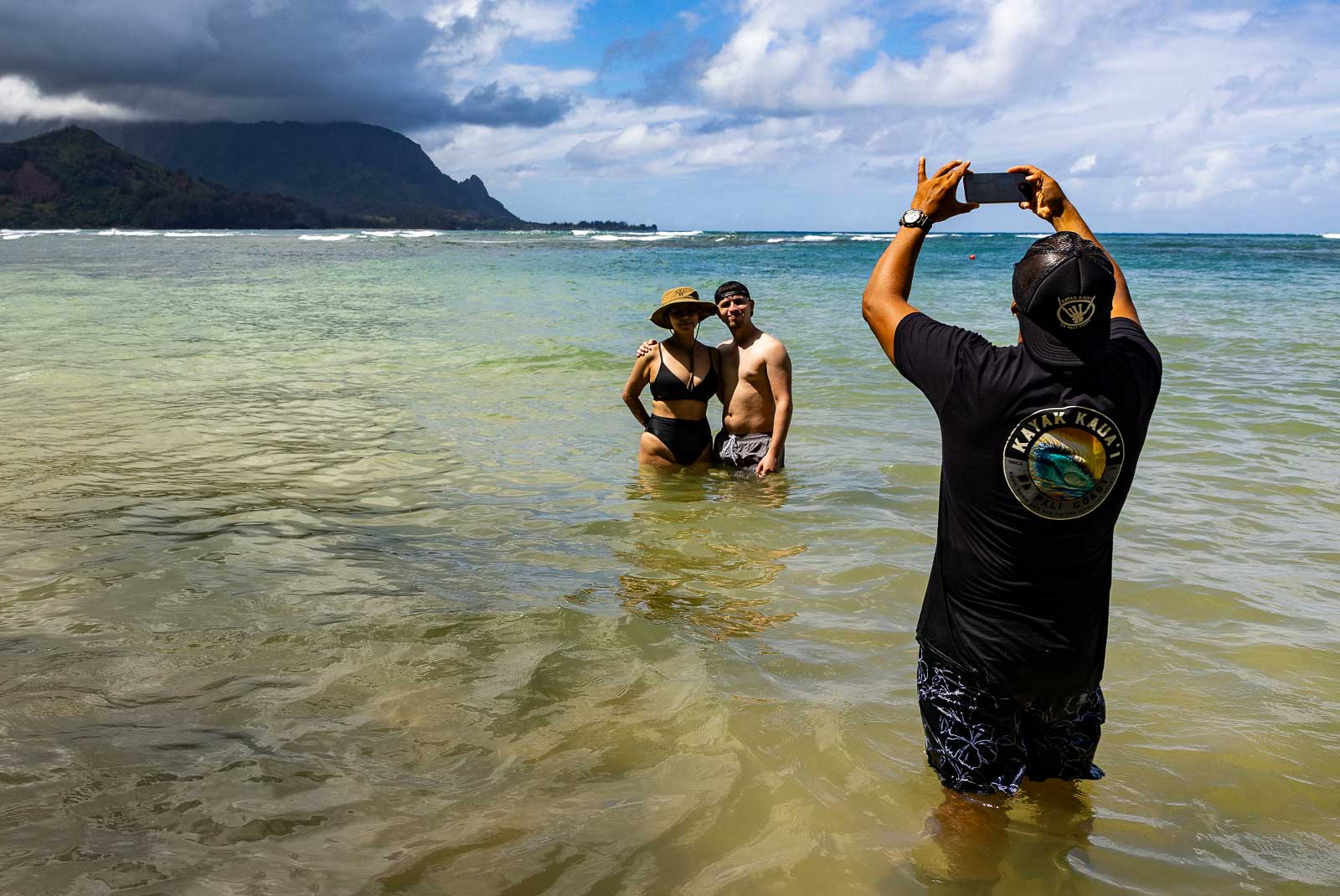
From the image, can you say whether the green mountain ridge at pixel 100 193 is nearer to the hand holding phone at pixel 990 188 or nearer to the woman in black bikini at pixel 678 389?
the woman in black bikini at pixel 678 389

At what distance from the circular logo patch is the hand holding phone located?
2.36 feet

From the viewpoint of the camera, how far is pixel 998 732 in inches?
103

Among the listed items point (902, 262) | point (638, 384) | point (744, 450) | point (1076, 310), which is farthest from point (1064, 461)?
point (638, 384)

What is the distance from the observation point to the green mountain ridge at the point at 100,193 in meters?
A: 108

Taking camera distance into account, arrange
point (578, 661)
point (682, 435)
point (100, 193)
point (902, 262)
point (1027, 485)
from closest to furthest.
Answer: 1. point (1027, 485)
2. point (902, 262)
3. point (578, 661)
4. point (682, 435)
5. point (100, 193)

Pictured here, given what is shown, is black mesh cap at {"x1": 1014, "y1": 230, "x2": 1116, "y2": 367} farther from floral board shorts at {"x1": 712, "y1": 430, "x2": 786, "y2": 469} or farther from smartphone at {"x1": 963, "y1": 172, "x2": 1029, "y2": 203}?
floral board shorts at {"x1": 712, "y1": 430, "x2": 786, "y2": 469}

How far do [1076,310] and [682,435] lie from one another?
4.99 metres

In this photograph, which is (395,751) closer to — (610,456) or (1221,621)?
(1221,621)

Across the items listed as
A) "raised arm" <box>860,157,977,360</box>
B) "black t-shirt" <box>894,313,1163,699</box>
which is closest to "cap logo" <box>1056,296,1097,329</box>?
"black t-shirt" <box>894,313,1163,699</box>

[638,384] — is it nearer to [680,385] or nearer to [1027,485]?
[680,385]

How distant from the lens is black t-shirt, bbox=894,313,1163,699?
7.46ft

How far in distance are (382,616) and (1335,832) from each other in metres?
3.79

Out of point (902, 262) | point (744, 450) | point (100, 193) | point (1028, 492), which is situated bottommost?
point (744, 450)

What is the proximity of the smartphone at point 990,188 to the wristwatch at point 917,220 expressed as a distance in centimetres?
15
